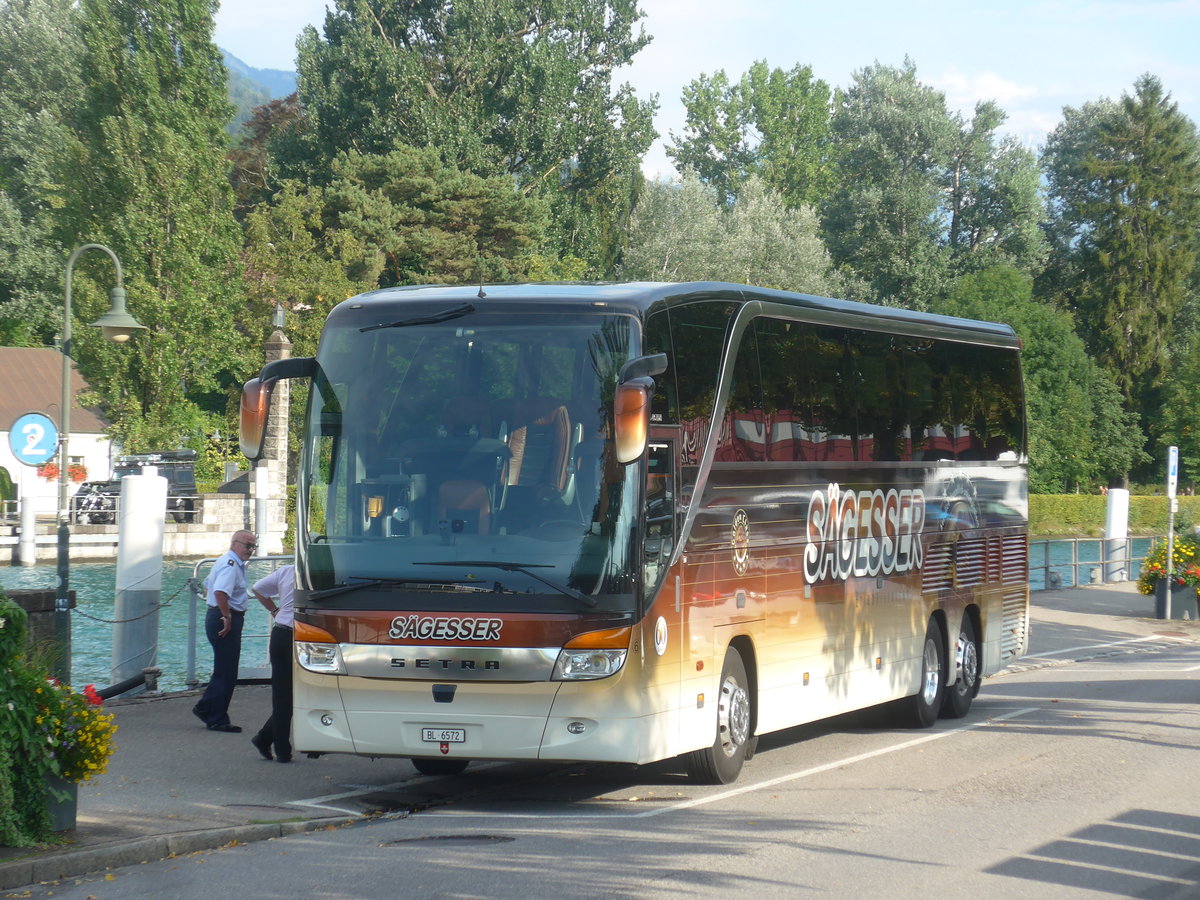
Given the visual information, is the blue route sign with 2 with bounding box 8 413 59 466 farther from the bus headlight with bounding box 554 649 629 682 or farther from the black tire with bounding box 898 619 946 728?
the black tire with bounding box 898 619 946 728

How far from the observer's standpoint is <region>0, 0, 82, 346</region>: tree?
231 feet

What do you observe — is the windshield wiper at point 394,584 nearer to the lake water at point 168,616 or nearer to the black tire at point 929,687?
the lake water at point 168,616

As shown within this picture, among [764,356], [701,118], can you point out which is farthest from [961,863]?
[701,118]

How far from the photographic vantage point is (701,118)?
96312mm

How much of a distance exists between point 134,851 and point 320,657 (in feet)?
7.16

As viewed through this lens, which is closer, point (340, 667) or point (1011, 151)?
point (340, 667)

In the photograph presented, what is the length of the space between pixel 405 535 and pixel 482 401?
105 centimetres

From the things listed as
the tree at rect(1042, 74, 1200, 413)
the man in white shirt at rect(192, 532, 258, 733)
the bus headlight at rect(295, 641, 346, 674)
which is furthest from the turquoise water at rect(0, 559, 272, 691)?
the tree at rect(1042, 74, 1200, 413)

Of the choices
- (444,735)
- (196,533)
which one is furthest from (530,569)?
(196,533)

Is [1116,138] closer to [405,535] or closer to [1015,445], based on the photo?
[1015,445]

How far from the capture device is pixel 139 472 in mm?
56312

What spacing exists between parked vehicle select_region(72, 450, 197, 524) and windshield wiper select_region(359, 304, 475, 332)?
46.0 meters

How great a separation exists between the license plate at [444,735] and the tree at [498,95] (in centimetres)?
5342

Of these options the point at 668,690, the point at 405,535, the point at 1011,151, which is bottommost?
the point at 668,690
